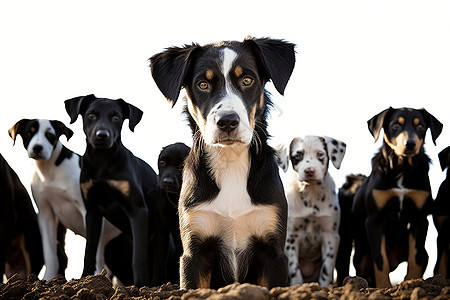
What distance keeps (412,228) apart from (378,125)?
138 cm

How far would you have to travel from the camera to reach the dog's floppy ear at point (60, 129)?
25.7 ft

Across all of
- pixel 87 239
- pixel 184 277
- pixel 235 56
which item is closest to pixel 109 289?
pixel 184 277

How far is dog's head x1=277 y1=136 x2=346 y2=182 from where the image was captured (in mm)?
7535

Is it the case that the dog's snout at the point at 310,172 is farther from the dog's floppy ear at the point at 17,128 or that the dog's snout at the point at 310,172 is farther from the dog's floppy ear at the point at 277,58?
the dog's floppy ear at the point at 17,128

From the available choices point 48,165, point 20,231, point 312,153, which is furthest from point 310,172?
point 20,231

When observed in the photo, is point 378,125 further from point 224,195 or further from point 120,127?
point 224,195

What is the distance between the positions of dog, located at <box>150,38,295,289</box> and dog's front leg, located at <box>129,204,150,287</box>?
246 centimetres

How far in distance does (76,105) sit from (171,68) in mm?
2982

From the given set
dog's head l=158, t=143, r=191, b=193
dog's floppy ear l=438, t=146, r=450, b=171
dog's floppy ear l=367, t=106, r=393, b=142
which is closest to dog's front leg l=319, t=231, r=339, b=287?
dog's floppy ear l=367, t=106, r=393, b=142

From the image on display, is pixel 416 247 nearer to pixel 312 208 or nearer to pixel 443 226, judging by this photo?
pixel 443 226

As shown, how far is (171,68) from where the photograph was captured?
4.55 meters

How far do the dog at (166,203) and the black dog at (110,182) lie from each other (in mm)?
228

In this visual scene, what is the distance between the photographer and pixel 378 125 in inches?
299

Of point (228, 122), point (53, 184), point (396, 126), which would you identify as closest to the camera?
point (228, 122)
